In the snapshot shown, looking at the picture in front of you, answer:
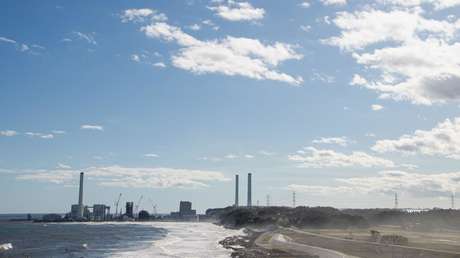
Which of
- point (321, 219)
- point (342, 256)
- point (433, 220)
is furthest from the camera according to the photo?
point (321, 219)

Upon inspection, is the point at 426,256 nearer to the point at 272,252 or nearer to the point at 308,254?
the point at 308,254

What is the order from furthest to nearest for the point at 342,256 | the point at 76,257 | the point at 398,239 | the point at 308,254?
the point at 76,257 → the point at 398,239 → the point at 308,254 → the point at 342,256

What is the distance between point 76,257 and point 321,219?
12339 centimetres

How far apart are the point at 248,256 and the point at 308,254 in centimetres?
758

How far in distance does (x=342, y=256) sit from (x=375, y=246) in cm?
1147

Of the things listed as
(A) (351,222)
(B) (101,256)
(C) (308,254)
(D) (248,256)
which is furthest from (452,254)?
(A) (351,222)

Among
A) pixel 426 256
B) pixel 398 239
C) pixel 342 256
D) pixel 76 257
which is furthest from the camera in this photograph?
pixel 76 257

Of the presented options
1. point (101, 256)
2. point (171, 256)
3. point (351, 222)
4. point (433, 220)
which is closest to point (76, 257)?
point (101, 256)

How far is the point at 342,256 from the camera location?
64.9m

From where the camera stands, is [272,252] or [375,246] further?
[272,252]

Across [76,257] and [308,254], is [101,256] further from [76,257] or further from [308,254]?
[308,254]

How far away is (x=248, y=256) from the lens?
75938 millimetres

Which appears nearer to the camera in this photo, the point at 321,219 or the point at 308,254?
the point at 308,254

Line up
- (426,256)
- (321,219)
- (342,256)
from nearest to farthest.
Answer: (426,256)
(342,256)
(321,219)
